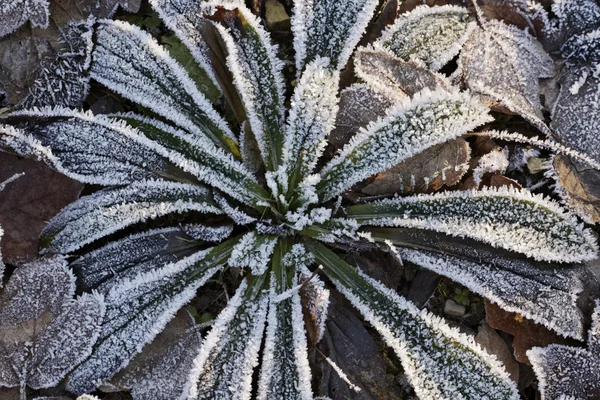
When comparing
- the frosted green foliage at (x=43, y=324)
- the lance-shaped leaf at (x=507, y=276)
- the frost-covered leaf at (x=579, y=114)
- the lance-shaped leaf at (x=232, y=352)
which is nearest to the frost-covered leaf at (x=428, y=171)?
the lance-shaped leaf at (x=507, y=276)

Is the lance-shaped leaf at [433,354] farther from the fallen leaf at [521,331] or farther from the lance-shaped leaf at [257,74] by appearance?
the lance-shaped leaf at [257,74]

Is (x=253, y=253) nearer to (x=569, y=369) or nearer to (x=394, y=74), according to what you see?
(x=394, y=74)

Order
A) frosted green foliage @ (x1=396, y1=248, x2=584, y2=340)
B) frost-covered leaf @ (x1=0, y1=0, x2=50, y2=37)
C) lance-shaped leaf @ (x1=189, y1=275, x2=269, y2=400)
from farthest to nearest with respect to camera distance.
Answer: frost-covered leaf @ (x1=0, y1=0, x2=50, y2=37) < frosted green foliage @ (x1=396, y1=248, x2=584, y2=340) < lance-shaped leaf @ (x1=189, y1=275, x2=269, y2=400)

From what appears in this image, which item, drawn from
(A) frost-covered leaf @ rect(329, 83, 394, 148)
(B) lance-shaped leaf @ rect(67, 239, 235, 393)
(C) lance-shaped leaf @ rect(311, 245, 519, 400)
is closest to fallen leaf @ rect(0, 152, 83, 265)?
(B) lance-shaped leaf @ rect(67, 239, 235, 393)

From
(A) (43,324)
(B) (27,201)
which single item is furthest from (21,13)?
(A) (43,324)

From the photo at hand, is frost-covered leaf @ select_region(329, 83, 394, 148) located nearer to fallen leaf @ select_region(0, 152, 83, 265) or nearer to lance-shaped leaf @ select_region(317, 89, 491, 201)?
lance-shaped leaf @ select_region(317, 89, 491, 201)

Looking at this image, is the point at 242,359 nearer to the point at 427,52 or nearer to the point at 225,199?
the point at 225,199

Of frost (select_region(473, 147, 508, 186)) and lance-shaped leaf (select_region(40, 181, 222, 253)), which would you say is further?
frost (select_region(473, 147, 508, 186))
